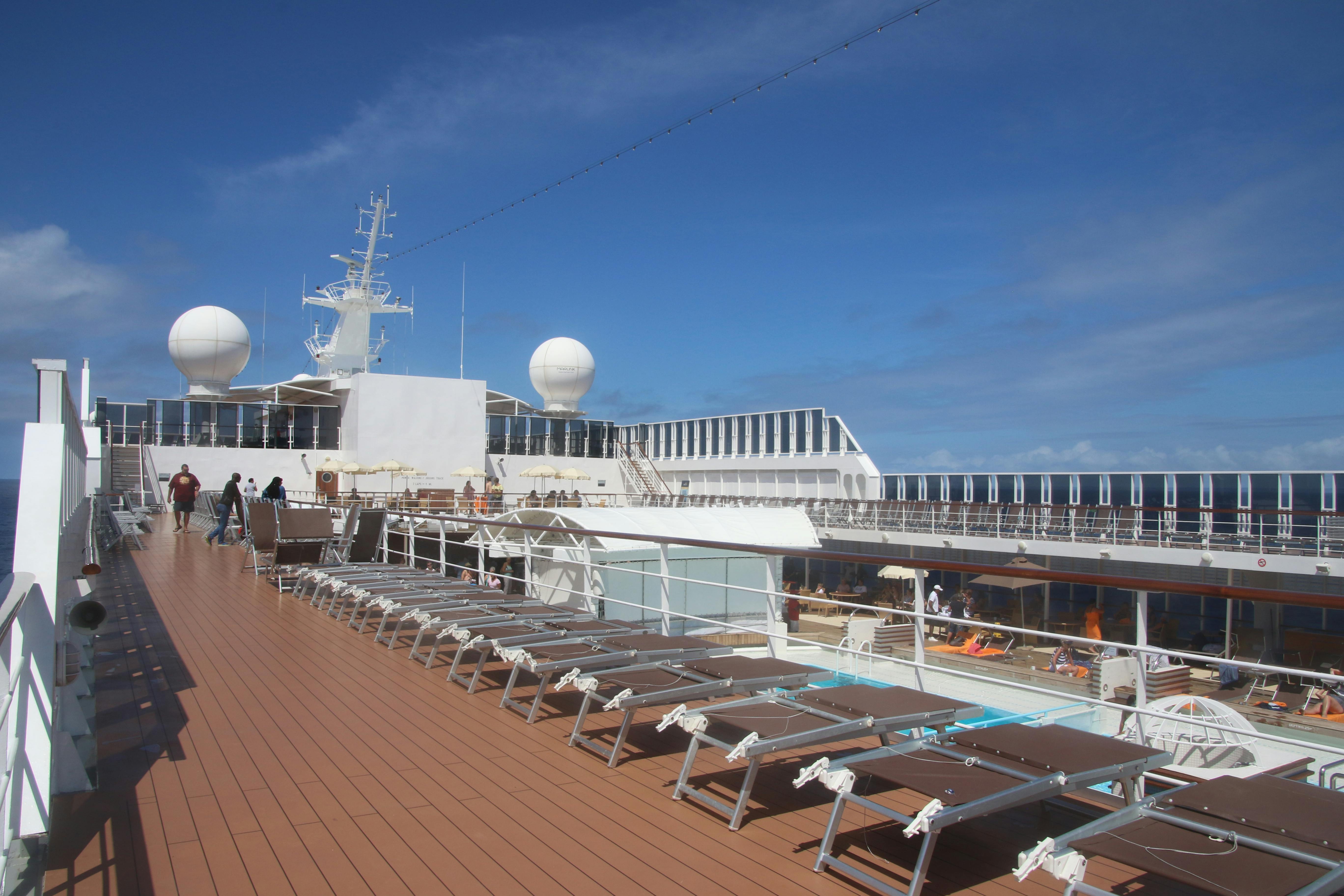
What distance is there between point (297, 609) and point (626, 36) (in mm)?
6702

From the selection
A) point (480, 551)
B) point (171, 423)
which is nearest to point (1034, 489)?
point (480, 551)

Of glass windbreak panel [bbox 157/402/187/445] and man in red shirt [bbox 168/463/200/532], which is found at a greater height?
glass windbreak panel [bbox 157/402/187/445]

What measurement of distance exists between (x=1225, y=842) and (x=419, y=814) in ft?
7.03

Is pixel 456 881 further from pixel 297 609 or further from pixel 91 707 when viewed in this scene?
pixel 297 609

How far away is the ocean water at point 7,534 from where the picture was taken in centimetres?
470

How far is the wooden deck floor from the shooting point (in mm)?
2211

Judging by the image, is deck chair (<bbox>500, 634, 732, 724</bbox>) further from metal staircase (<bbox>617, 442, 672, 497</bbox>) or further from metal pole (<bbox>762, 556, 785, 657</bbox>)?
metal staircase (<bbox>617, 442, 672, 497</bbox>)

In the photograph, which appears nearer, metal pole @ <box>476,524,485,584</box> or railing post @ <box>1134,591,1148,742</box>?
railing post @ <box>1134,591,1148,742</box>

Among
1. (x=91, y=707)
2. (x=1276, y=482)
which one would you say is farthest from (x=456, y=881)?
(x=1276, y=482)

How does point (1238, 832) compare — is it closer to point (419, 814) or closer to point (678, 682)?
point (678, 682)

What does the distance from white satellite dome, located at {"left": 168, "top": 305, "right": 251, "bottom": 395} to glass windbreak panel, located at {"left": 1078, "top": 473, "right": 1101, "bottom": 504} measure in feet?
84.9

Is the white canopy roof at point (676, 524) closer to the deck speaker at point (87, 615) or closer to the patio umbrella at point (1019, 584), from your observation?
the patio umbrella at point (1019, 584)

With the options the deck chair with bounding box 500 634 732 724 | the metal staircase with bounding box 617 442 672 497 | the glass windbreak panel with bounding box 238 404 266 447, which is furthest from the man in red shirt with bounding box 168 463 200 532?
the metal staircase with bounding box 617 442 672 497

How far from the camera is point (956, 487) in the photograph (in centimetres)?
2755
